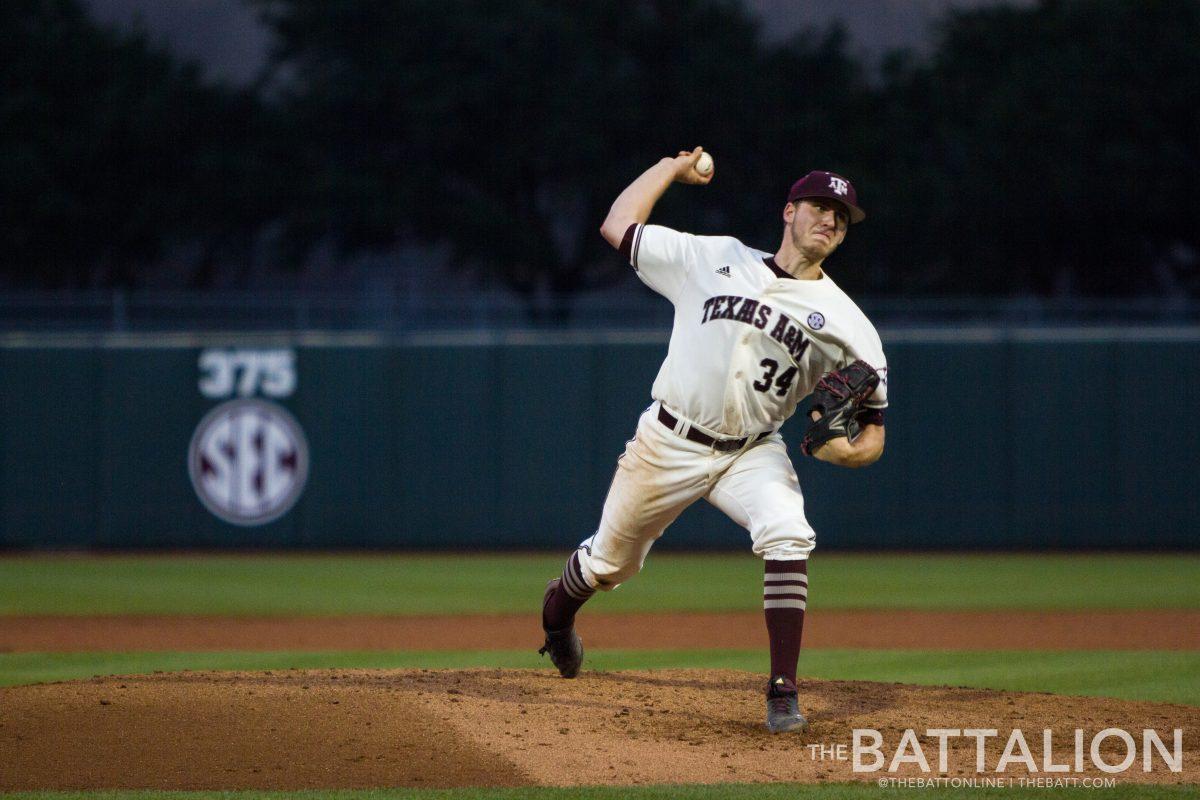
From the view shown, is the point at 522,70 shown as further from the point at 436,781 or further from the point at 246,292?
the point at 436,781

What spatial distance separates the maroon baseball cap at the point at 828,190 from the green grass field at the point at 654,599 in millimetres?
2129

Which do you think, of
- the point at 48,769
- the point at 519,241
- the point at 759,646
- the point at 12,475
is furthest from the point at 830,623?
the point at 519,241

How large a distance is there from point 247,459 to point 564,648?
31.2 feet

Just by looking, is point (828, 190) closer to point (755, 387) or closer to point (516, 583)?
point (755, 387)

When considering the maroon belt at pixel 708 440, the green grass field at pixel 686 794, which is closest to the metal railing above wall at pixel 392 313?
the maroon belt at pixel 708 440

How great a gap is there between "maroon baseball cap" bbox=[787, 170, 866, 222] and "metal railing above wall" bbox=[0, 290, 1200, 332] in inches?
481

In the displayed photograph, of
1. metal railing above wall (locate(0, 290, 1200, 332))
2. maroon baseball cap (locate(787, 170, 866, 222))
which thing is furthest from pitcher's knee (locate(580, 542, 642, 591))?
metal railing above wall (locate(0, 290, 1200, 332))

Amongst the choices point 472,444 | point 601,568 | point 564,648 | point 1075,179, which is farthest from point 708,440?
point 1075,179

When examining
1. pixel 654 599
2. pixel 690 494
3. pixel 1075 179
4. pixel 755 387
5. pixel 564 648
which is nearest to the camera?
pixel 755 387

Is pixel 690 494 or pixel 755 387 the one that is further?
pixel 690 494

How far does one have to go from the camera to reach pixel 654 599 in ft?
38.9

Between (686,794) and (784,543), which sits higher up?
(784,543)

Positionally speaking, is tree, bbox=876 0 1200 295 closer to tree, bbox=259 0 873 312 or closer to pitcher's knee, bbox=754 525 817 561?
tree, bbox=259 0 873 312

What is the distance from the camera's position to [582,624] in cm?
1041
